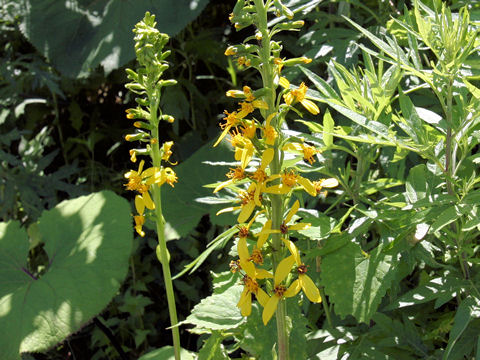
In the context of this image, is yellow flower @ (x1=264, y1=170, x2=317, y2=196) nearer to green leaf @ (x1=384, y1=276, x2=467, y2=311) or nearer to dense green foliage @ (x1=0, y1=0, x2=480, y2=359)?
dense green foliage @ (x1=0, y1=0, x2=480, y2=359)

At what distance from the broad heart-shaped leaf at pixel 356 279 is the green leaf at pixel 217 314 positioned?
0.70ft

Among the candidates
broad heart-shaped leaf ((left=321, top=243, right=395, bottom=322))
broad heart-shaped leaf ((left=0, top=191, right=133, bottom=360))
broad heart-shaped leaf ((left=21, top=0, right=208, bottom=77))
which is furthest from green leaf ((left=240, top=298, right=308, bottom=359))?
broad heart-shaped leaf ((left=21, top=0, right=208, bottom=77))

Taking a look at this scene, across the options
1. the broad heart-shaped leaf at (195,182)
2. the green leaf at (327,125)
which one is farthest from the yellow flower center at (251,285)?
the broad heart-shaped leaf at (195,182)

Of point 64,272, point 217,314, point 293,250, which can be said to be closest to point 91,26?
point 64,272

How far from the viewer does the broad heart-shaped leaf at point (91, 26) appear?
7.18 feet

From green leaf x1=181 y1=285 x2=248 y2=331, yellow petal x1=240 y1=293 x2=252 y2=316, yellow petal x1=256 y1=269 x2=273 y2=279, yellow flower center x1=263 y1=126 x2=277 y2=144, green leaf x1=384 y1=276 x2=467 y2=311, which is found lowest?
green leaf x1=384 y1=276 x2=467 y2=311

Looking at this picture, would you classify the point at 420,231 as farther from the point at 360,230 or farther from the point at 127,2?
the point at 127,2

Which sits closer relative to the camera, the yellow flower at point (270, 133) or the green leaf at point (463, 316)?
the yellow flower at point (270, 133)

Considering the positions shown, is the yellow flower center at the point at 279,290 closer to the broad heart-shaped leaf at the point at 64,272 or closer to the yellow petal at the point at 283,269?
the yellow petal at the point at 283,269

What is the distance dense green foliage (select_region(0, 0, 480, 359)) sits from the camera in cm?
117

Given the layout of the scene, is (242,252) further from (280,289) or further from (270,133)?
(270,133)

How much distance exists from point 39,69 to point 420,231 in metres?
1.83

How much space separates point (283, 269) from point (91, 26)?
1725mm

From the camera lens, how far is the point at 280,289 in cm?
97
